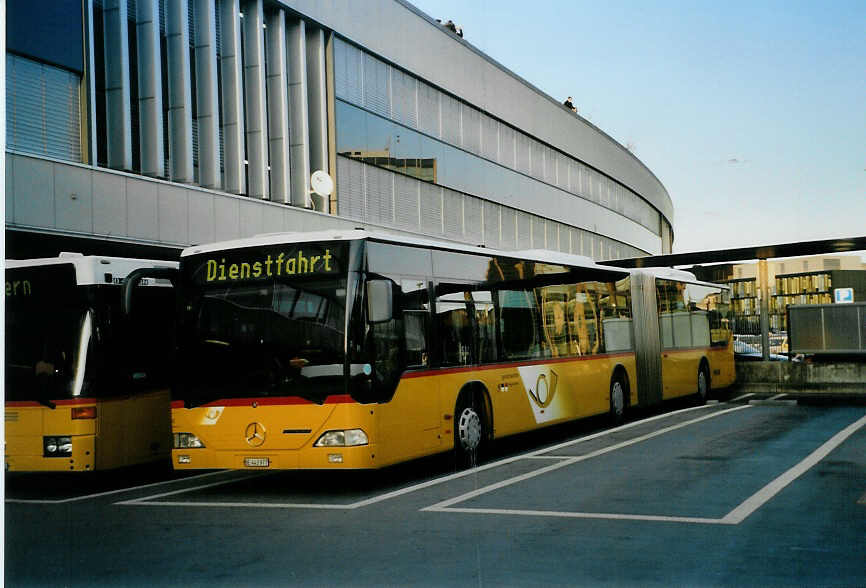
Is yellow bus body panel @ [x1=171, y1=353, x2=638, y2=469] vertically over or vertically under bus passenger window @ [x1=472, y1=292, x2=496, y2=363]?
under

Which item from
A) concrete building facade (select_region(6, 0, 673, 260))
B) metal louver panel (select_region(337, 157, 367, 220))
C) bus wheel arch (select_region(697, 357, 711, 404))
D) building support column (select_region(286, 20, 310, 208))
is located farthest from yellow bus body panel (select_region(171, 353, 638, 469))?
metal louver panel (select_region(337, 157, 367, 220))

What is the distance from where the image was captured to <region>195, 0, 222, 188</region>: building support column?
72.4 feet

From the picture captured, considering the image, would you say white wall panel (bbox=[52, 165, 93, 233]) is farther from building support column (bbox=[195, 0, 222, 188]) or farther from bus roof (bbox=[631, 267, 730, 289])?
bus roof (bbox=[631, 267, 730, 289])

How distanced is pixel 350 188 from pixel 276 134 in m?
2.88

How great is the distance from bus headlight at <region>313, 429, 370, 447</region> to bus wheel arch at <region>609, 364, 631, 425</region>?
8.65 meters

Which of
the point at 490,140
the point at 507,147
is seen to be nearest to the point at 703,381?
the point at 507,147

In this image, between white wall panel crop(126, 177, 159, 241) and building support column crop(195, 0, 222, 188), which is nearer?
white wall panel crop(126, 177, 159, 241)

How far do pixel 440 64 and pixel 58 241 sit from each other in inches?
608

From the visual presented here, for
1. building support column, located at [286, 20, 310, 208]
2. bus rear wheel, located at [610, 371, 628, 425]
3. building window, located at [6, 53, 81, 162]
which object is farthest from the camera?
building support column, located at [286, 20, 310, 208]

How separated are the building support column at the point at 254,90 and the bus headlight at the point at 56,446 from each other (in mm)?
12352

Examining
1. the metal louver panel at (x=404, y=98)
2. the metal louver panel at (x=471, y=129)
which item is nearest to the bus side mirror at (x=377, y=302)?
the metal louver panel at (x=404, y=98)

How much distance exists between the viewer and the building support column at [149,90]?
2034cm

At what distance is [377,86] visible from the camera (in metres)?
27.9

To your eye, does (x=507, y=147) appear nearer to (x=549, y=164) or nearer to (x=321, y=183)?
(x=549, y=164)
